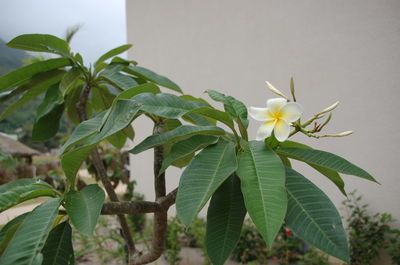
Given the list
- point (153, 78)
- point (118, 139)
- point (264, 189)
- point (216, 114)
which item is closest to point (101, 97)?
point (118, 139)

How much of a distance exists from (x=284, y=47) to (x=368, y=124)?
2.55 ft

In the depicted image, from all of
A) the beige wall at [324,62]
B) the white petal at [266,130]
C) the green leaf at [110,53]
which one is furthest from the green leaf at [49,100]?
the beige wall at [324,62]

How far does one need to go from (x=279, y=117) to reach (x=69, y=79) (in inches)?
21.0

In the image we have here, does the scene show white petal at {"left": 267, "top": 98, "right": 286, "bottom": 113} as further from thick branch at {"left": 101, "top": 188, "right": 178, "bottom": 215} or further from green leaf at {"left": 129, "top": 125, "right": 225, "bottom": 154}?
thick branch at {"left": 101, "top": 188, "right": 178, "bottom": 215}

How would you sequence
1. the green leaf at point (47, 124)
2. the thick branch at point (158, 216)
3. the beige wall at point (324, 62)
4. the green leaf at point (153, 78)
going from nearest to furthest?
1. the thick branch at point (158, 216)
2. the green leaf at point (153, 78)
3. the green leaf at point (47, 124)
4. the beige wall at point (324, 62)

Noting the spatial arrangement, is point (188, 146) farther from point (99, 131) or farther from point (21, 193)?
point (21, 193)

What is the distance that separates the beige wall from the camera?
6.07 feet

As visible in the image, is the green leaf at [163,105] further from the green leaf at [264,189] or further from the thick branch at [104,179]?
the thick branch at [104,179]

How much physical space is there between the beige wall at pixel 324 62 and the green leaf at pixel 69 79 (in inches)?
65.9

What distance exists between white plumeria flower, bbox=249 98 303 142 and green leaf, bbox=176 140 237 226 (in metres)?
0.06

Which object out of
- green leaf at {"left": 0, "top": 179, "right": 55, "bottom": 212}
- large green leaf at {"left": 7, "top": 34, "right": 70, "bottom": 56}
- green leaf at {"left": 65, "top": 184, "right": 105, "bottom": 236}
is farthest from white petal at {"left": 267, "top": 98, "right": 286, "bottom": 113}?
large green leaf at {"left": 7, "top": 34, "right": 70, "bottom": 56}

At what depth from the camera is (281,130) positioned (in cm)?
48

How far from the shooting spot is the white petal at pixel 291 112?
473 millimetres

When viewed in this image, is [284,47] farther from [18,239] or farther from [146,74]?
[18,239]
